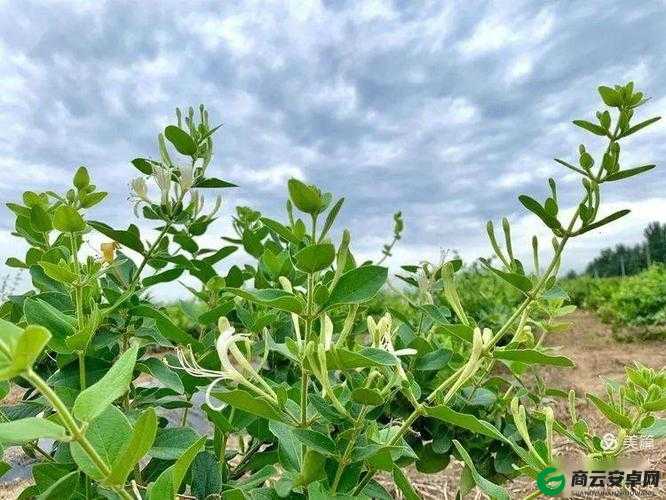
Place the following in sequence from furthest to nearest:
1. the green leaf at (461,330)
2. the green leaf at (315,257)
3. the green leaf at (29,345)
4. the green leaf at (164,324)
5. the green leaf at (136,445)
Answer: the green leaf at (164,324) < the green leaf at (461,330) < the green leaf at (315,257) < the green leaf at (136,445) < the green leaf at (29,345)

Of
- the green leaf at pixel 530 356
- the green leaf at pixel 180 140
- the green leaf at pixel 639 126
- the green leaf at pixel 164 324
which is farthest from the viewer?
the green leaf at pixel 180 140

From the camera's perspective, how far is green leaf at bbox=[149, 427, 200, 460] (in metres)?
0.95

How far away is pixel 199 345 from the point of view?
128cm

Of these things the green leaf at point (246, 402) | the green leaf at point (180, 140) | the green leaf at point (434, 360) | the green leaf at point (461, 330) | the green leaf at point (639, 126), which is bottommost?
the green leaf at point (434, 360)

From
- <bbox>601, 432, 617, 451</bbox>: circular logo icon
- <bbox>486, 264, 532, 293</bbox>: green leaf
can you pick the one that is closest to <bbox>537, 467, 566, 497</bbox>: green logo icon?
<bbox>601, 432, 617, 451</bbox>: circular logo icon

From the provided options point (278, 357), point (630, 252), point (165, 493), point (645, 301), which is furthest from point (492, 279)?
point (630, 252)

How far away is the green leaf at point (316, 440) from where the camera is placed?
806 millimetres

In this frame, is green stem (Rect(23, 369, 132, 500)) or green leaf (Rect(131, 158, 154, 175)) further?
green leaf (Rect(131, 158, 154, 175))

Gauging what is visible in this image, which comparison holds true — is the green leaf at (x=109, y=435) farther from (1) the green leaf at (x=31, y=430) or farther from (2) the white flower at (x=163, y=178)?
(2) the white flower at (x=163, y=178)

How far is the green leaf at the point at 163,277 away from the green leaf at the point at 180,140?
0.85ft

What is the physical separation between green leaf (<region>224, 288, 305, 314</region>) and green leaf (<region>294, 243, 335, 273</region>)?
0.04 meters

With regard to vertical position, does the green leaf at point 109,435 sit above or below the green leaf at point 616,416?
above

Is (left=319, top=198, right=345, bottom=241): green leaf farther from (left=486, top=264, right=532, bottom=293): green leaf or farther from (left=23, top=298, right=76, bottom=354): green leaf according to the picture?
(left=23, top=298, right=76, bottom=354): green leaf

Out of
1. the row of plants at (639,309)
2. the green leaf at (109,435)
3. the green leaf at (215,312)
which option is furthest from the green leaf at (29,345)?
the row of plants at (639,309)
